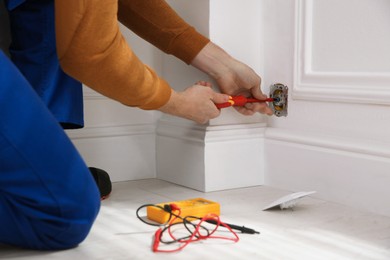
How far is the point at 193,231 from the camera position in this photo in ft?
4.12

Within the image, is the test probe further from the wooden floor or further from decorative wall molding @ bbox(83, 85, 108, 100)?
decorative wall molding @ bbox(83, 85, 108, 100)

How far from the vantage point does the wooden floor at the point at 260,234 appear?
1.11m

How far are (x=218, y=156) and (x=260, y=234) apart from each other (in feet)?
1.59

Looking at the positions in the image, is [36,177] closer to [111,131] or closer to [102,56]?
[102,56]

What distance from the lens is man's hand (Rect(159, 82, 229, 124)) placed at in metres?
1.45

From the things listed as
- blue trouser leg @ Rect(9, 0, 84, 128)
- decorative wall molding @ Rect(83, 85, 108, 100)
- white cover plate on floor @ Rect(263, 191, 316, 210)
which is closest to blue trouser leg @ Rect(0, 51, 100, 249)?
blue trouser leg @ Rect(9, 0, 84, 128)

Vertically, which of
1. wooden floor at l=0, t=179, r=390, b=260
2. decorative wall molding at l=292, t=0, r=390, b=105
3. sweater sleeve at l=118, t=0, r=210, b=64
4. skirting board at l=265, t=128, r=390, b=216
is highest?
sweater sleeve at l=118, t=0, r=210, b=64

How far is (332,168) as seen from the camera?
1.53 m

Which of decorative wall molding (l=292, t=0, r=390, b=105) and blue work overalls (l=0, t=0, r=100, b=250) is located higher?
decorative wall molding (l=292, t=0, r=390, b=105)

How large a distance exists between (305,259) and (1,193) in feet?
1.90

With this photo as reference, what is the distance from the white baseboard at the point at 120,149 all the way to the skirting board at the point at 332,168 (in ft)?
1.40

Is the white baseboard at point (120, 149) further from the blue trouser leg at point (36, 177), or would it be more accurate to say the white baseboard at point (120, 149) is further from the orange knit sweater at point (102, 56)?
the blue trouser leg at point (36, 177)

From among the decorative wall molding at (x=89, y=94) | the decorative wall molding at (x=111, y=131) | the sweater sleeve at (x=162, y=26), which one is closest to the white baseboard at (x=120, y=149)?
the decorative wall molding at (x=111, y=131)

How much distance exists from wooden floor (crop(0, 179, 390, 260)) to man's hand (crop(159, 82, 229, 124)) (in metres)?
0.24
